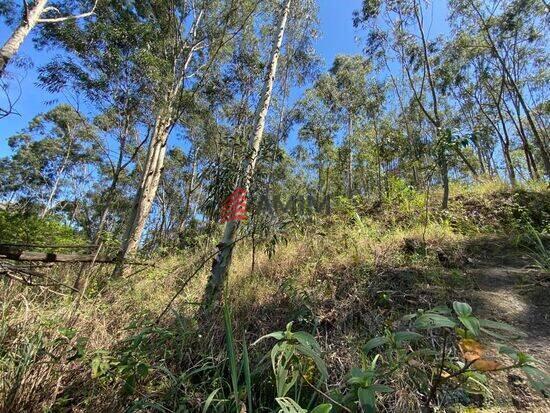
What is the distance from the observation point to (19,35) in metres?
7.51

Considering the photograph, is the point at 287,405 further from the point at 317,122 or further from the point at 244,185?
the point at 317,122

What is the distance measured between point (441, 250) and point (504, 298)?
3.25 feet

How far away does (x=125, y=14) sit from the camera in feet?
34.2

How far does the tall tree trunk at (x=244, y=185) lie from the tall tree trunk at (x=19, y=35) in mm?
5876

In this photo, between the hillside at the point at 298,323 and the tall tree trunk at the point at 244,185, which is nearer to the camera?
the hillside at the point at 298,323

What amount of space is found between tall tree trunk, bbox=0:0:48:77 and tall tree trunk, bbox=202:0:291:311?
5.88 m

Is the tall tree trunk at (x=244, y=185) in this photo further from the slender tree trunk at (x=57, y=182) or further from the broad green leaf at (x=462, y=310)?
the slender tree trunk at (x=57, y=182)

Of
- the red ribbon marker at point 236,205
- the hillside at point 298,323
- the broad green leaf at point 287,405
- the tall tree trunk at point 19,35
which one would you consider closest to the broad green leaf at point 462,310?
the hillside at point 298,323

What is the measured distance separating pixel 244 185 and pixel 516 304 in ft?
9.72

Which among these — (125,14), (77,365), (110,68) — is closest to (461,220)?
(77,365)

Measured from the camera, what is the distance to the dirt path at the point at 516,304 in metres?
1.78

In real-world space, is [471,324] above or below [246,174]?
below

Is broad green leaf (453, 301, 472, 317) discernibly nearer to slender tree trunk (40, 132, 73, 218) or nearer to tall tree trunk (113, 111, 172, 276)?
tall tree trunk (113, 111, 172, 276)

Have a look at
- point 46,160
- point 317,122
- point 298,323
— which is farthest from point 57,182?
point 298,323
